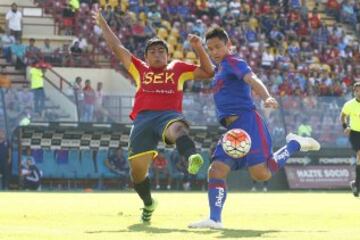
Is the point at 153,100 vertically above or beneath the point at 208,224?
above

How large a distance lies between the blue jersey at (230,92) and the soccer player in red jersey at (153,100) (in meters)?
0.57

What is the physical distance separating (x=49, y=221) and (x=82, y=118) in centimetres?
1856

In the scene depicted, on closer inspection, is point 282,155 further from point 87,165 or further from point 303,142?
point 87,165

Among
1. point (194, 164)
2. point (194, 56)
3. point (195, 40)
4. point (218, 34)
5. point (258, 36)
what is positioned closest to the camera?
point (194, 164)

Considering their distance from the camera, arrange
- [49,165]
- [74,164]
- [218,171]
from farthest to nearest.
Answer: [74,164] → [49,165] → [218,171]

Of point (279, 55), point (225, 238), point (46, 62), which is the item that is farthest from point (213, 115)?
point (225, 238)

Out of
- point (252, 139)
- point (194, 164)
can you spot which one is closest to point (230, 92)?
point (252, 139)

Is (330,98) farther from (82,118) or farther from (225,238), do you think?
(225,238)

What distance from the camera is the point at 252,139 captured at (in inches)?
482

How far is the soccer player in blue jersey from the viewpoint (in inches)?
470

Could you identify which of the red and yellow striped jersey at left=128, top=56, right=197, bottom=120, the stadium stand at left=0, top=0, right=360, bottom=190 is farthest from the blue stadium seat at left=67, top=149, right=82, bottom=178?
the red and yellow striped jersey at left=128, top=56, right=197, bottom=120

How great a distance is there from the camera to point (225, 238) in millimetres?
10125

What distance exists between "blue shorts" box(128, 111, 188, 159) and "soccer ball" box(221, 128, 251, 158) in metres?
1.03

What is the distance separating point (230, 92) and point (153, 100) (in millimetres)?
1086
